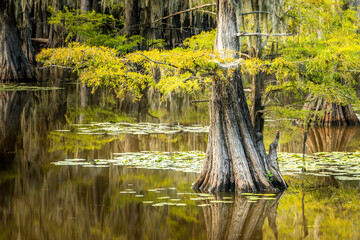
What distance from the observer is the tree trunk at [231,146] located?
850 centimetres

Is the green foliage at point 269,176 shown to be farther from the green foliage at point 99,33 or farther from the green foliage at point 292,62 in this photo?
the green foliage at point 99,33

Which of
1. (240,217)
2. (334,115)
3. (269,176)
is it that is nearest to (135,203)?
(240,217)

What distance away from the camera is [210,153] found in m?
8.62

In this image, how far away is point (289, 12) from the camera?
1101cm

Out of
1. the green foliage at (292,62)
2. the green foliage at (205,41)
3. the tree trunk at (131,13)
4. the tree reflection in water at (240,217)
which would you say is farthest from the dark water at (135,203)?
the tree trunk at (131,13)

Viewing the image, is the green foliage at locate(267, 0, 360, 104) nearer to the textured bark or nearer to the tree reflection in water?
the textured bark

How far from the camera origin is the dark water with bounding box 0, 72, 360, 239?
6797mm

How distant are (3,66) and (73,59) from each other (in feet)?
51.8

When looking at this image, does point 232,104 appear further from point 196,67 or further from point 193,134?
point 193,134

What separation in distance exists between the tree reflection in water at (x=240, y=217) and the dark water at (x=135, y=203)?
0.01m

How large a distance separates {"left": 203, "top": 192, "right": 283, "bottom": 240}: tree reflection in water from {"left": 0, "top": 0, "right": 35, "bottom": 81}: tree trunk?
19321mm

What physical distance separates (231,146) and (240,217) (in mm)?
1493

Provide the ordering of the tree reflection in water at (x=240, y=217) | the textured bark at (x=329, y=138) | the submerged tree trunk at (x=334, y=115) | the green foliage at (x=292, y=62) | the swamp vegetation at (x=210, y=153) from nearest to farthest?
the tree reflection in water at (x=240, y=217) < the swamp vegetation at (x=210, y=153) < the green foliage at (x=292, y=62) < the textured bark at (x=329, y=138) < the submerged tree trunk at (x=334, y=115)

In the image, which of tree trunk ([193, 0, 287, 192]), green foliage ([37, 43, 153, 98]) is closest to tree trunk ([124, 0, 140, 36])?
green foliage ([37, 43, 153, 98])
